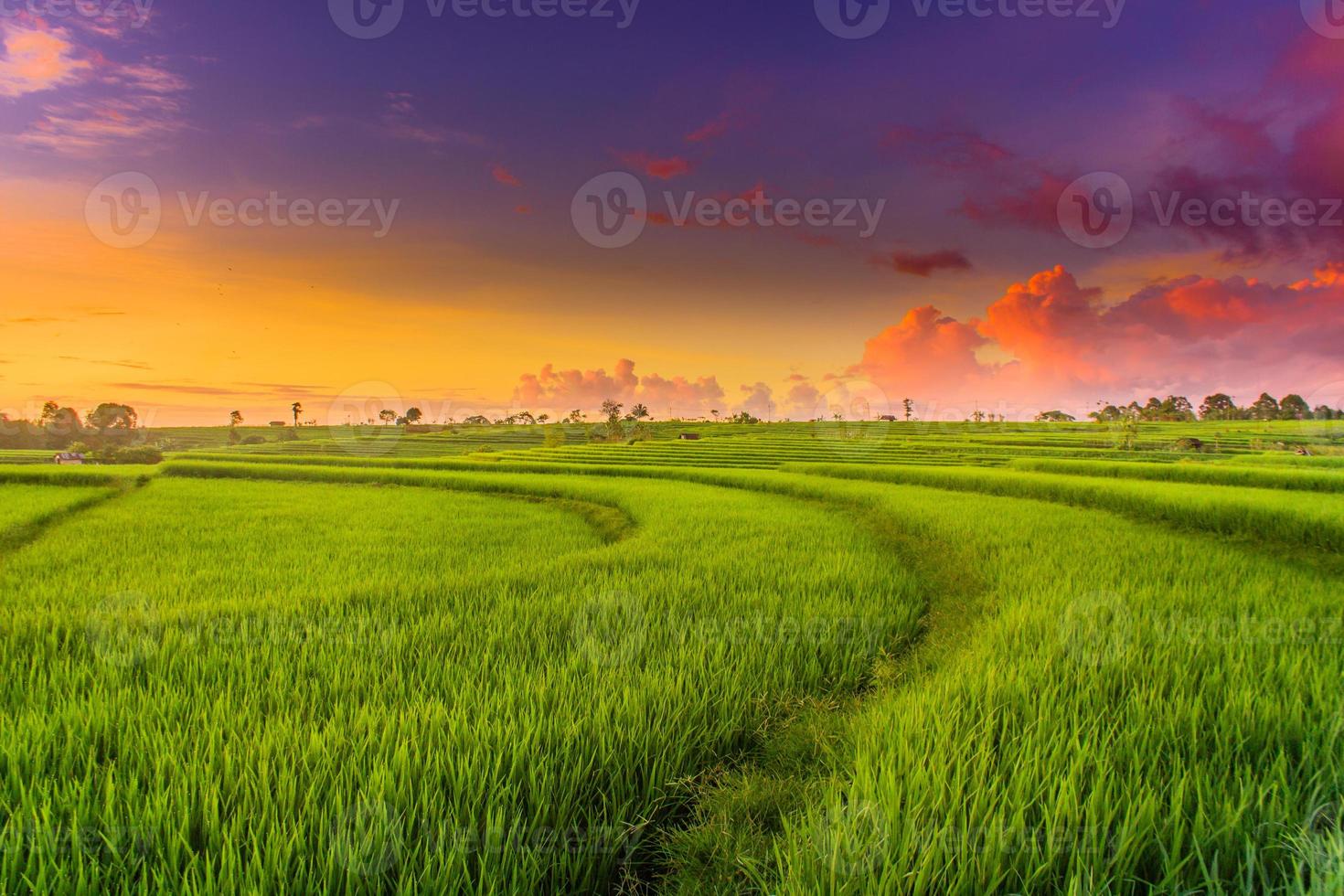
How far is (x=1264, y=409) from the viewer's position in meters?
86.0

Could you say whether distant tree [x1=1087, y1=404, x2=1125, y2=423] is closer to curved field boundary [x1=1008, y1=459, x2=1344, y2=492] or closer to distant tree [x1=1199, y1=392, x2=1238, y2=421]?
distant tree [x1=1199, y1=392, x2=1238, y2=421]

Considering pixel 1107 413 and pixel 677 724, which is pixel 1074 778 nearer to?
pixel 677 724

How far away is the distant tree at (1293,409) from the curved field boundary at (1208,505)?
98247 mm

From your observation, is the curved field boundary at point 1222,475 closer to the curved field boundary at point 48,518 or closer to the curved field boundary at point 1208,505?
the curved field boundary at point 1208,505

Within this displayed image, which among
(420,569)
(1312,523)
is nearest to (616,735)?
(420,569)

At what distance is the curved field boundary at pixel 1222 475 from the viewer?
15.7m

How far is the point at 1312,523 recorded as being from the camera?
30.4 feet

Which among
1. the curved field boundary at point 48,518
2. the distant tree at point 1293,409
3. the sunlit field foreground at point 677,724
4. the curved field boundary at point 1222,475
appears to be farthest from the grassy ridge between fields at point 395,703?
the distant tree at point 1293,409

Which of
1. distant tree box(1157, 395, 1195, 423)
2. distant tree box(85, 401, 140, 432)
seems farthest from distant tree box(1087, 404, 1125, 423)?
distant tree box(85, 401, 140, 432)

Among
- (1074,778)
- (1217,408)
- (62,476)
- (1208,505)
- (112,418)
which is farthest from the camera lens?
(1217,408)

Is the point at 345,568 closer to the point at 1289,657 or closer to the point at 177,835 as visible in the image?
the point at 177,835

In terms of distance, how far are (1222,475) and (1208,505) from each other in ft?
32.9

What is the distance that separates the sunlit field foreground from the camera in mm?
1805

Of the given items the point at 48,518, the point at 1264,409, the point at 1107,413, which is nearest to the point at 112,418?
the point at 48,518
